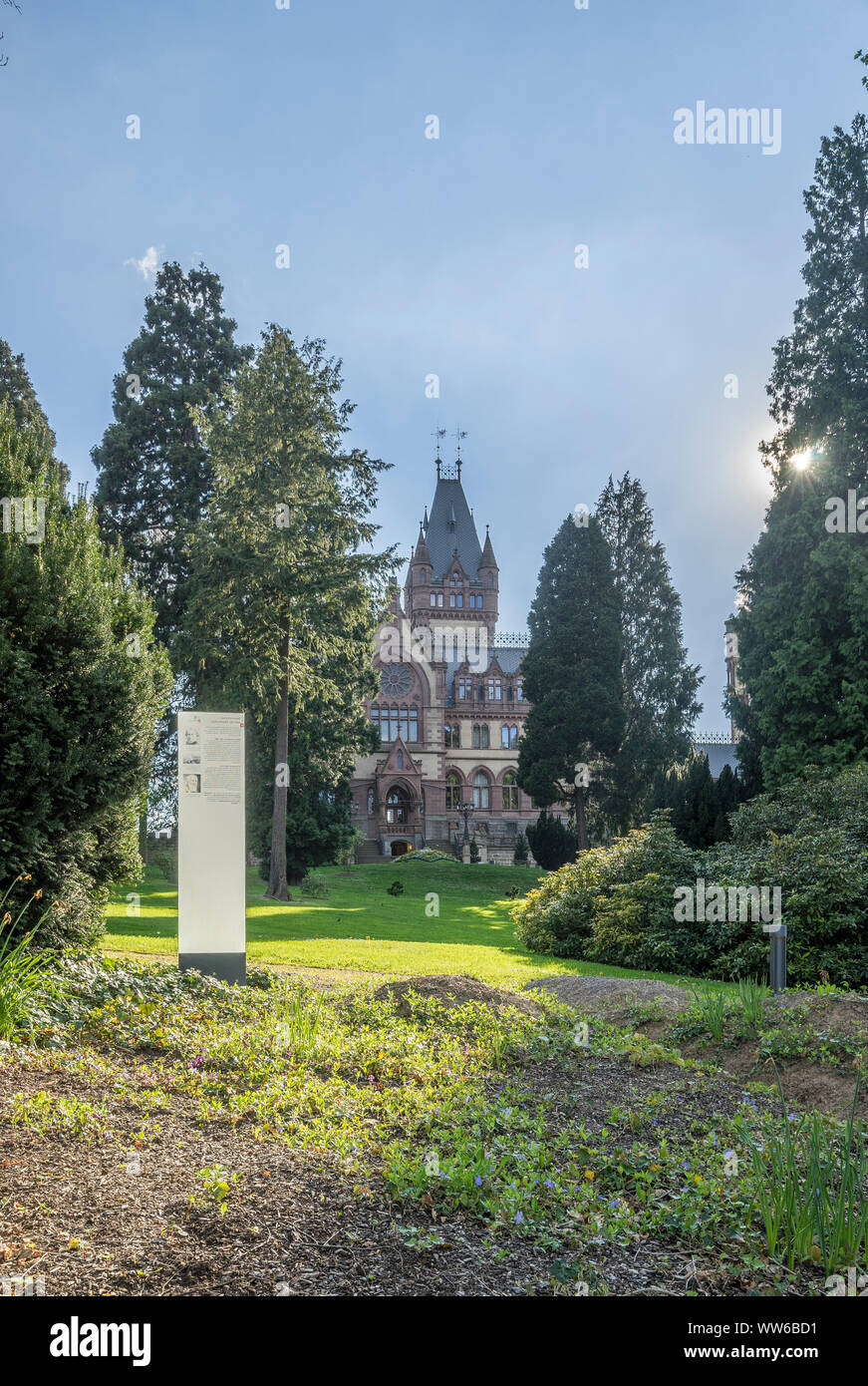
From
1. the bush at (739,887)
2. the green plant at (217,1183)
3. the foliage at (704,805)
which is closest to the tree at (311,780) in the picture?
the foliage at (704,805)

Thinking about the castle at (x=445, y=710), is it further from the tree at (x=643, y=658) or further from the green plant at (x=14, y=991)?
the green plant at (x=14, y=991)

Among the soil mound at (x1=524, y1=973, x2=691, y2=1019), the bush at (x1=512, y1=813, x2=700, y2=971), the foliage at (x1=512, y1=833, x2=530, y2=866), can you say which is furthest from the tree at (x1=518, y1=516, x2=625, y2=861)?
the soil mound at (x1=524, y1=973, x2=691, y2=1019)

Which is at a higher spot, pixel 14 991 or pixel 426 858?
pixel 14 991

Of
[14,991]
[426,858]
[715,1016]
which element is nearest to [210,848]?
[14,991]

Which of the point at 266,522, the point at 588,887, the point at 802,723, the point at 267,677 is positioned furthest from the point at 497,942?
the point at 266,522

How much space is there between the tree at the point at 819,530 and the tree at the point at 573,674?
12.4 meters

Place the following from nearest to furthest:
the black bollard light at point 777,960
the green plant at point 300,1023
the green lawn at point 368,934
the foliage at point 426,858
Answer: the green plant at point 300,1023 → the black bollard light at point 777,960 → the green lawn at point 368,934 → the foliage at point 426,858

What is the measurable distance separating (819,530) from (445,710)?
4052 centimetres

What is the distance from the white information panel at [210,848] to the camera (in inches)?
356

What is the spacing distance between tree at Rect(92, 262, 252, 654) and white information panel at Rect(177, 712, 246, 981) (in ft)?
59.1

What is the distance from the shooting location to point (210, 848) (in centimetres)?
912

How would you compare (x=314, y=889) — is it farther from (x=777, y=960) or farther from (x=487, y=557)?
(x=487, y=557)

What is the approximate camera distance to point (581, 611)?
38.4 meters

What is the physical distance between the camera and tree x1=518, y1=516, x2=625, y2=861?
37281 mm
